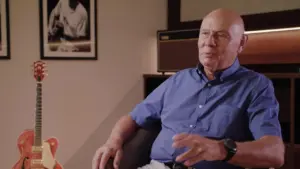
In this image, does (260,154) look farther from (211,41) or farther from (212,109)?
(211,41)

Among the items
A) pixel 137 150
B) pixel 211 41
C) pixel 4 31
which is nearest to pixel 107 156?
pixel 137 150

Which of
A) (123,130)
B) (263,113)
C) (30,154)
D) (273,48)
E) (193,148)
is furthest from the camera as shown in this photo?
(273,48)

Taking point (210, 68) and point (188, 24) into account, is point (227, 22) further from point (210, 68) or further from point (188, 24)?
point (188, 24)

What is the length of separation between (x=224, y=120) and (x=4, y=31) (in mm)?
1539

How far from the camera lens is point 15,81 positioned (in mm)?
2211

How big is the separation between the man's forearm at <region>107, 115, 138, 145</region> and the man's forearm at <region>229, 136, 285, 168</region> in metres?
0.54

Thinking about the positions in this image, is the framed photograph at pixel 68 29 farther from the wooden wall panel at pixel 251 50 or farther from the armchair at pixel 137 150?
the armchair at pixel 137 150

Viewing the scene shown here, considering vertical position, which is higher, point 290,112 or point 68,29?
point 68,29

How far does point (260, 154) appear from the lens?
1201mm

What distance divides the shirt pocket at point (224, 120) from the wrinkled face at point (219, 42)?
8.6 inches

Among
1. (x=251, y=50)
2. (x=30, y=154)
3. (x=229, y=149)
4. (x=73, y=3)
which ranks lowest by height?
(x=30, y=154)

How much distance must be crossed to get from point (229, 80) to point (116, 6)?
136cm

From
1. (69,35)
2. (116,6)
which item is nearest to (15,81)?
(69,35)

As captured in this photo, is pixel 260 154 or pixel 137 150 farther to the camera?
pixel 137 150
